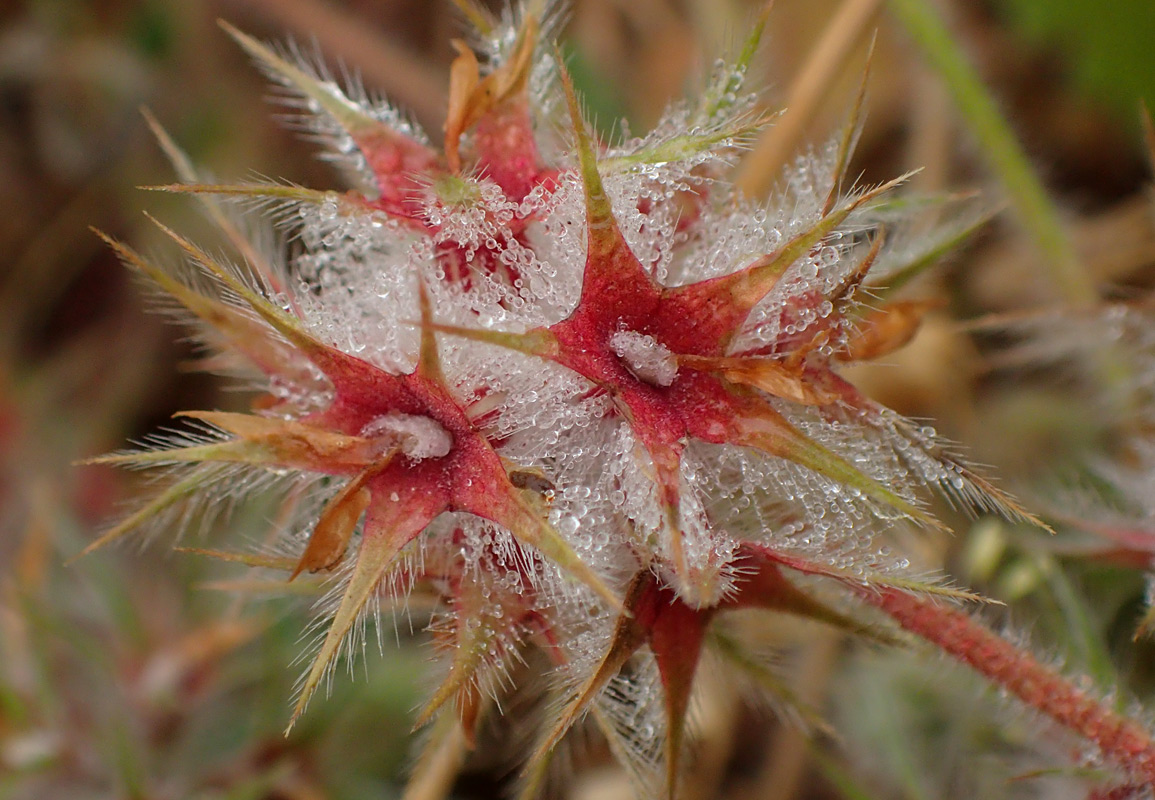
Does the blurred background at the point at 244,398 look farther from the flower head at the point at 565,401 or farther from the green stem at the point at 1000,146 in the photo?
the flower head at the point at 565,401

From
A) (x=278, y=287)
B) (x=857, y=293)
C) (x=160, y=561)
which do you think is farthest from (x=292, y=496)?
(x=160, y=561)

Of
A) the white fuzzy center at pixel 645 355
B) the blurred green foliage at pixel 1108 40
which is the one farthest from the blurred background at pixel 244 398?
the white fuzzy center at pixel 645 355

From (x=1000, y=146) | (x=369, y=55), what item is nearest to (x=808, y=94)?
(x=1000, y=146)

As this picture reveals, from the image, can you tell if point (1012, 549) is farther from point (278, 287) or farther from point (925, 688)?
point (278, 287)

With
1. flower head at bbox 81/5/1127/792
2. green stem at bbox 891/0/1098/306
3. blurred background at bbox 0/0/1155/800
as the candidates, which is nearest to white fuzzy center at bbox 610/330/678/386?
flower head at bbox 81/5/1127/792

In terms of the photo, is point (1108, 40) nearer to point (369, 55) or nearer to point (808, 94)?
point (808, 94)

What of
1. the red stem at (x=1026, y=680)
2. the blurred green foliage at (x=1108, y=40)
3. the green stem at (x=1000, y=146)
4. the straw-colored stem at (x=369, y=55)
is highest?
the blurred green foliage at (x=1108, y=40)
